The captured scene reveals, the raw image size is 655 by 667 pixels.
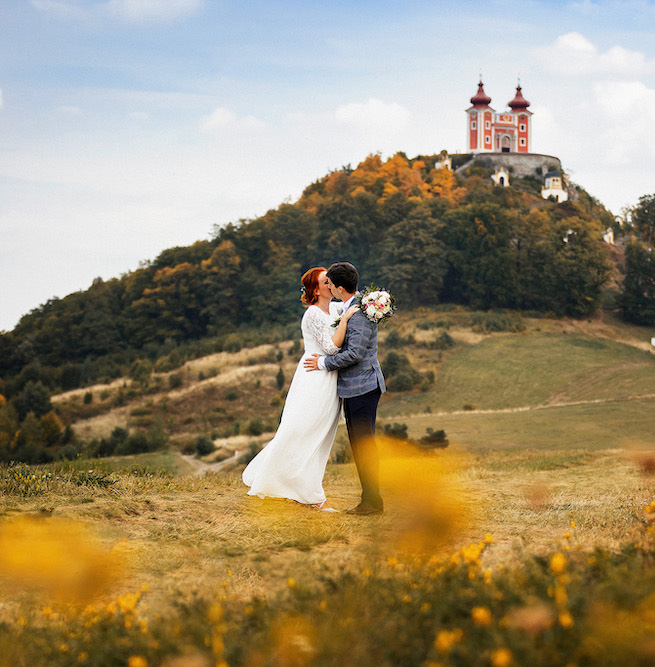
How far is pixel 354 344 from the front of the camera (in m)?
6.92

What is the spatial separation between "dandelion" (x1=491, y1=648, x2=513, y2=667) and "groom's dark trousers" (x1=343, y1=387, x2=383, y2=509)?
4.36m

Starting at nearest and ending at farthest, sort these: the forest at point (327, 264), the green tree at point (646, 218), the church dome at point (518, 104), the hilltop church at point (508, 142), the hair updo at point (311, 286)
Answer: the hair updo at point (311, 286)
the forest at point (327, 264)
the green tree at point (646, 218)
the hilltop church at point (508, 142)
the church dome at point (518, 104)

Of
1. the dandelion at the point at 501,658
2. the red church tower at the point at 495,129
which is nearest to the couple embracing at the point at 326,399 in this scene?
the dandelion at the point at 501,658

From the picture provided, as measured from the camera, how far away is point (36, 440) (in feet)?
128

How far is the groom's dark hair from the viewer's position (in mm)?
7074

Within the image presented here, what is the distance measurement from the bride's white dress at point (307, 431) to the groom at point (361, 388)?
196 mm

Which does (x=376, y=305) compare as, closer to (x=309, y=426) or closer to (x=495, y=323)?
(x=309, y=426)

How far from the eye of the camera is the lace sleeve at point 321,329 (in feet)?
23.2

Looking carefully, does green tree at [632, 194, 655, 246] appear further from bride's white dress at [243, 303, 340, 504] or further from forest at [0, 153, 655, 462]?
bride's white dress at [243, 303, 340, 504]

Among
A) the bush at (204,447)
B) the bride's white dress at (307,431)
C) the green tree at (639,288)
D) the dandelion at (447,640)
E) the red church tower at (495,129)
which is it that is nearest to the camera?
the dandelion at (447,640)

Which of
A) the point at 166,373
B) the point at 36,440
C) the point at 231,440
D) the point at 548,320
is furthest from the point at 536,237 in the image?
the point at 36,440

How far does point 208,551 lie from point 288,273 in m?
61.3

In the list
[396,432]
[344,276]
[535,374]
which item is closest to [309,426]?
[344,276]

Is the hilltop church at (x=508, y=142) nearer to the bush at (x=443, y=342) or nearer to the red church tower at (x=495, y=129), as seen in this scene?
the red church tower at (x=495, y=129)
